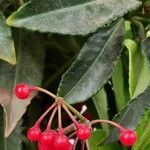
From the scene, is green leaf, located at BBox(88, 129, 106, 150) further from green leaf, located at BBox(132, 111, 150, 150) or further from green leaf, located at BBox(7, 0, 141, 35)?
green leaf, located at BBox(7, 0, 141, 35)

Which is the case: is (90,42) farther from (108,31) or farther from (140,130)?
(140,130)

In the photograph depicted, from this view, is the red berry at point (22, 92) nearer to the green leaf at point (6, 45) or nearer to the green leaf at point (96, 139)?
the green leaf at point (6, 45)

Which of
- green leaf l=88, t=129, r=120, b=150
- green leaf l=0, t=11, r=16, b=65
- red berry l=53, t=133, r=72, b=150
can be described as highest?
green leaf l=0, t=11, r=16, b=65

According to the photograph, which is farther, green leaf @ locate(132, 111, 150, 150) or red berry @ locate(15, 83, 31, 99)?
green leaf @ locate(132, 111, 150, 150)

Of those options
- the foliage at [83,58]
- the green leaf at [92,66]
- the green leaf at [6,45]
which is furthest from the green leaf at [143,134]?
the green leaf at [6,45]

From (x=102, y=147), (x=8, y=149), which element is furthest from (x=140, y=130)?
(x=8, y=149)

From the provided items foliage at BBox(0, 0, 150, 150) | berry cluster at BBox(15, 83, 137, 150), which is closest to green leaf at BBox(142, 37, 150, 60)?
foliage at BBox(0, 0, 150, 150)
